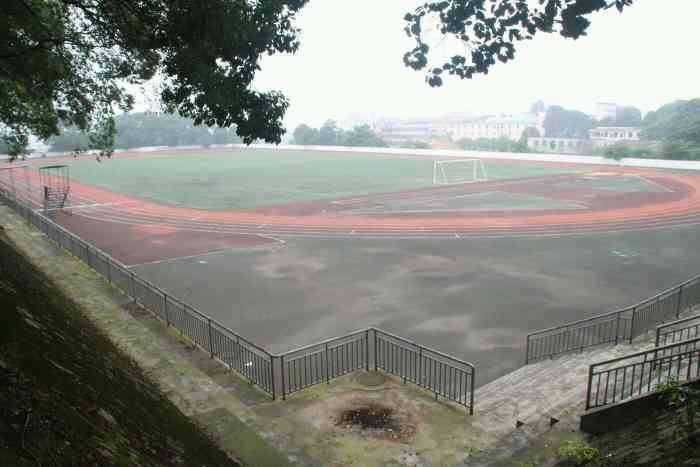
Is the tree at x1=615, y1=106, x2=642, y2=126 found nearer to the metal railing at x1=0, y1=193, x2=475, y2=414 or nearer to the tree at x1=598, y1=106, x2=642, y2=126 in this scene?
the tree at x1=598, y1=106, x2=642, y2=126

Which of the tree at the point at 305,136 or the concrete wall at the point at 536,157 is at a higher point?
the tree at the point at 305,136

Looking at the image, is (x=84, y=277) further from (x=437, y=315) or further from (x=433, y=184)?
(x=433, y=184)

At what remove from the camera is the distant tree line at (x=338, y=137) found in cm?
10425

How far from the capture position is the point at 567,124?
131 m

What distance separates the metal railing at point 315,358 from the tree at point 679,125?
7255cm

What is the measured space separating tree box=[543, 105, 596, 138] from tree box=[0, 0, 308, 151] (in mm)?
131940

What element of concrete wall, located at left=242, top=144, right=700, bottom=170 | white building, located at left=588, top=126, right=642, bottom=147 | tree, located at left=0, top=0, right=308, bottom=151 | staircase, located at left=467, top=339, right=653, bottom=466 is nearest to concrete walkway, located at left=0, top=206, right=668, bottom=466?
staircase, located at left=467, top=339, right=653, bottom=466

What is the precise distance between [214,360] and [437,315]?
23.5ft

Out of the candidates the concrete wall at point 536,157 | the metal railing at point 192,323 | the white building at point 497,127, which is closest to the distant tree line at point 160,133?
the concrete wall at point 536,157

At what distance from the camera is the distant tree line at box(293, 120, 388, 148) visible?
342ft

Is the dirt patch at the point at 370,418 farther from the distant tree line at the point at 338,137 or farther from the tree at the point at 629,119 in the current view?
the tree at the point at 629,119

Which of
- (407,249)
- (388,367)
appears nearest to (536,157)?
(407,249)

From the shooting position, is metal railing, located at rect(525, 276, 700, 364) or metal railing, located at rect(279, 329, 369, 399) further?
metal railing, located at rect(525, 276, 700, 364)

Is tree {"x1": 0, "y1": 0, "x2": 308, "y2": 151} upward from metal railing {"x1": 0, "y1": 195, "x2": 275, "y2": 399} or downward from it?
upward
